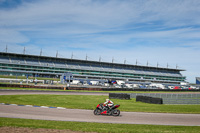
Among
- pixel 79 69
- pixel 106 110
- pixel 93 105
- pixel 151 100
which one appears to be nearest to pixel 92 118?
pixel 106 110

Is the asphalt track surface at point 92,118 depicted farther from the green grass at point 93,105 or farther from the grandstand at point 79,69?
the grandstand at point 79,69

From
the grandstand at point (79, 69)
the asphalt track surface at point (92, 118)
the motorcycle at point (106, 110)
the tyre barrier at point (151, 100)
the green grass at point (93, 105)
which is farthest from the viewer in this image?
the grandstand at point (79, 69)

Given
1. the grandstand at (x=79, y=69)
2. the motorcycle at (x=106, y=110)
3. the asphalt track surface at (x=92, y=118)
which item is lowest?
the asphalt track surface at (x=92, y=118)

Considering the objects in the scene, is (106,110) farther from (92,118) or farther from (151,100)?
(151,100)

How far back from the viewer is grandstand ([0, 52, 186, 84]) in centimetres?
10575

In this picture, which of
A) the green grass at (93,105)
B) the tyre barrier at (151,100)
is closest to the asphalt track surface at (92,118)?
the green grass at (93,105)

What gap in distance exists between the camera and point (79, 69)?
12012cm

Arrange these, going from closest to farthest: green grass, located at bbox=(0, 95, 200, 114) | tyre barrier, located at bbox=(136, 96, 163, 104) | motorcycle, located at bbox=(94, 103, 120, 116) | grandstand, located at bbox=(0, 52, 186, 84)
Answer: motorcycle, located at bbox=(94, 103, 120, 116), green grass, located at bbox=(0, 95, 200, 114), tyre barrier, located at bbox=(136, 96, 163, 104), grandstand, located at bbox=(0, 52, 186, 84)

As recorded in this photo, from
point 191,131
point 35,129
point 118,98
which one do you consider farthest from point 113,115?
point 118,98

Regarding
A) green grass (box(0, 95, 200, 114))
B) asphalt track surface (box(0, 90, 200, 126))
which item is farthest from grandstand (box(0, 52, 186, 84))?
asphalt track surface (box(0, 90, 200, 126))

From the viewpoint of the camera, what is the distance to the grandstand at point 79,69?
105750mm

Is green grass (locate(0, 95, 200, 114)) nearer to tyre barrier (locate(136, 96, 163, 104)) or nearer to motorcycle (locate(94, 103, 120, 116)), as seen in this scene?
tyre barrier (locate(136, 96, 163, 104))

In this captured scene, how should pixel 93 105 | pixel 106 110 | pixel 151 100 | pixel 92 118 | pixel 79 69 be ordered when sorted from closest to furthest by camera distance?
pixel 92 118, pixel 106 110, pixel 93 105, pixel 151 100, pixel 79 69

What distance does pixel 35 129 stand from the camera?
11516 mm
